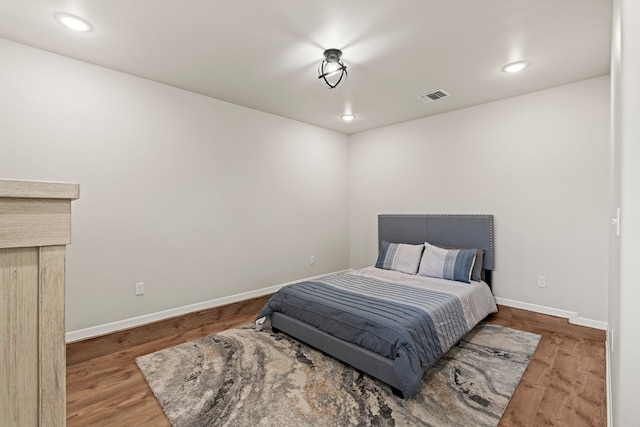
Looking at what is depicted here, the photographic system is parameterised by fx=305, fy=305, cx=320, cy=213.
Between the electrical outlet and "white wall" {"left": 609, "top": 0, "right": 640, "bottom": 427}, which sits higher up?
"white wall" {"left": 609, "top": 0, "right": 640, "bottom": 427}

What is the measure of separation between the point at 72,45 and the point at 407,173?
4.01m

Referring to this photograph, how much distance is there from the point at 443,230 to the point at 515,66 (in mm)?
2032

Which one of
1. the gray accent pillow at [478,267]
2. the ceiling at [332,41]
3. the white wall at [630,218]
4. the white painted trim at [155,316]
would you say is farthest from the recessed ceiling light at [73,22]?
the gray accent pillow at [478,267]

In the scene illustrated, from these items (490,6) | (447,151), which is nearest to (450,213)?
(447,151)

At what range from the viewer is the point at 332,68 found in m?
2.86

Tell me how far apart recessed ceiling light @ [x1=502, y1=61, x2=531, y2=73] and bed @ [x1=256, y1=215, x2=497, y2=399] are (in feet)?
5.38

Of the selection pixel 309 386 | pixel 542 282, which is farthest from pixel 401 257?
pixel 309 386

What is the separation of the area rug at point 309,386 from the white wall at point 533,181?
2.83ft

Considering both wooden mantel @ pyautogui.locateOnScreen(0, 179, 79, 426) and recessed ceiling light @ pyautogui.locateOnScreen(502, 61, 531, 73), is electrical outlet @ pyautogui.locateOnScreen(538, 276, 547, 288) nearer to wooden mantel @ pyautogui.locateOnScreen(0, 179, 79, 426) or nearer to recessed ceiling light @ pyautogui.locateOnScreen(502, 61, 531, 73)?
Answer: recessed ceiling light @ pyautogui.locateOnScreen(502, 61, 531, 73)

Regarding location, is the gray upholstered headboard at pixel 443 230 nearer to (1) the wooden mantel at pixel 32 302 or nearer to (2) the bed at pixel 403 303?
(2) the bed at pixel 403 303

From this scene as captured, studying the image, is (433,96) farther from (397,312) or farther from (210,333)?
(210,333)

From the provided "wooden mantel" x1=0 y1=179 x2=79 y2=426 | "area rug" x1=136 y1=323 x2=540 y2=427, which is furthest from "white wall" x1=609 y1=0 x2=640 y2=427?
"wooden mantel" x1=0 y1=179 x2=79 y2=426

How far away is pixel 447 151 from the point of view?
4.16 metres

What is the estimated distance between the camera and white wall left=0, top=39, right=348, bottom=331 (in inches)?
102
